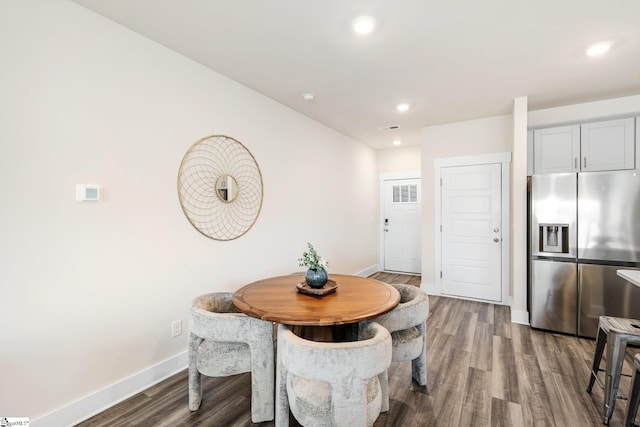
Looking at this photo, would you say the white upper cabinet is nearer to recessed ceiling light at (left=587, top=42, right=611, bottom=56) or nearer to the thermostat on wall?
recessed ceiling light at (left=587, top=42, right=611, bottom=56)

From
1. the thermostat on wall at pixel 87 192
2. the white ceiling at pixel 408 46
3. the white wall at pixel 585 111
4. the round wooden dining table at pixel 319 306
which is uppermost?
the white ceiling at pixel 408 46

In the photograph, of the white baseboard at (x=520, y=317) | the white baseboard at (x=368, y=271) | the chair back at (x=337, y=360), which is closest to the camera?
the chair back at (x=337, y=360)

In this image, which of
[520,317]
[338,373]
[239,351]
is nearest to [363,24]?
[338,373]

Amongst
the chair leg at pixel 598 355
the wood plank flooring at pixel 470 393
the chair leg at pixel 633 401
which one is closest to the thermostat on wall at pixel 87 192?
the wood plank flooring at pixel 470 393

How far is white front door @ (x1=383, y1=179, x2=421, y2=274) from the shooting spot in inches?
220

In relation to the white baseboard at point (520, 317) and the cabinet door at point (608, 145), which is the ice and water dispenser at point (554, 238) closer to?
the white baseboard at point (520, 317)

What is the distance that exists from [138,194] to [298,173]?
197 cm

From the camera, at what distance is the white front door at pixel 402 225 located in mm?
5594

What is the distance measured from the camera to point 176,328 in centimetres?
233

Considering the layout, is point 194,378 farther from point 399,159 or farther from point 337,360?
point 399,159

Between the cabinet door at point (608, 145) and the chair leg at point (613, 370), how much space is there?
2457 millimetres

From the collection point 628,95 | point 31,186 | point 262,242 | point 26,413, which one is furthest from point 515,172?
point 26,413

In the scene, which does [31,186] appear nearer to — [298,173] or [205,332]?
[205,332]

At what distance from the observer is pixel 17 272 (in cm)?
155
